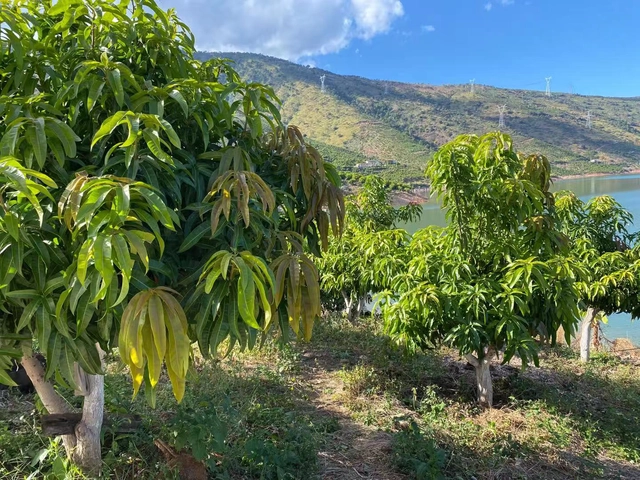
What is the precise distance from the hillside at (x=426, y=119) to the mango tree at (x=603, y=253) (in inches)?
1329

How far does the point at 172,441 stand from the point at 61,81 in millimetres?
1922

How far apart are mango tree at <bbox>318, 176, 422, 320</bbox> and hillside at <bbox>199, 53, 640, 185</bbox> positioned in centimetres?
3314

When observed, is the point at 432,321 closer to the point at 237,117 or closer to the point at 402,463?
the point at 402,463

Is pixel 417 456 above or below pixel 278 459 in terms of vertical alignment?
below

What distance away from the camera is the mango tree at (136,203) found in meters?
1.05

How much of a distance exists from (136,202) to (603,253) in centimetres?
667

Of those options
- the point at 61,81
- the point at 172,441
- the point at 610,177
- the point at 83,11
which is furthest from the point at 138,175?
the point at 610,177

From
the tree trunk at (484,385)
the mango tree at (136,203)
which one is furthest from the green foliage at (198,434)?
the tree trunk at (484,385)

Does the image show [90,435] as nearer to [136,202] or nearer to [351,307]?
[136,202]

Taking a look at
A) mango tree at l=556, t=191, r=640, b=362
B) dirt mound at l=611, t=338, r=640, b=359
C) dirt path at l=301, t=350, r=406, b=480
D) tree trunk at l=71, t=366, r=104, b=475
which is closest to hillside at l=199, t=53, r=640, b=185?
dirt mound at l=611, t=338, r=640, b=359

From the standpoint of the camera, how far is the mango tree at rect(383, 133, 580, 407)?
352 centimetres

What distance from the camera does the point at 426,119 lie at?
2842 inches

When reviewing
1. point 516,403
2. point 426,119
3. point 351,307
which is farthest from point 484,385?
point 426,119

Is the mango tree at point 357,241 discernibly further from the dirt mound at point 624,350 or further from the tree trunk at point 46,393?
the dirt mound at point 624,350
